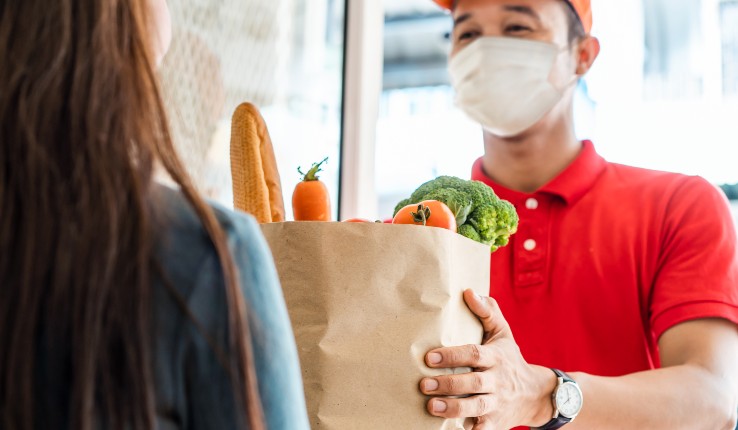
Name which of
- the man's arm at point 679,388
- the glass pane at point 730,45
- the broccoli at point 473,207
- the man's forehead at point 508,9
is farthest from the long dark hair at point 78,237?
the glass pane at point 730,45

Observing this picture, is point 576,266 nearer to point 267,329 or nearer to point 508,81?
point 508,81

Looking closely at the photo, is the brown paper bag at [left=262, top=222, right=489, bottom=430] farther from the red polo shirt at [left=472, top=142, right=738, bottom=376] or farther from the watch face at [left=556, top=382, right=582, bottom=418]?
the red polo shirt at [left=472, top=142, right=738, bottom=376]

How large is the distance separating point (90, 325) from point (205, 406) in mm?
92

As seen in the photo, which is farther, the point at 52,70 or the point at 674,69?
the point at 674,69

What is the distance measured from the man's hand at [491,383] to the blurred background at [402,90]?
0.43 metres

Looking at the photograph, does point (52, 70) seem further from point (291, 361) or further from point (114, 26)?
point (291, 361)

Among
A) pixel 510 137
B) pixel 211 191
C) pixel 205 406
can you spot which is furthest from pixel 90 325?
pixel 510 137

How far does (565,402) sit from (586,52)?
100 cm

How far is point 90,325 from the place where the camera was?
0.53 m

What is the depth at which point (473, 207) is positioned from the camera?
1168 millimetres

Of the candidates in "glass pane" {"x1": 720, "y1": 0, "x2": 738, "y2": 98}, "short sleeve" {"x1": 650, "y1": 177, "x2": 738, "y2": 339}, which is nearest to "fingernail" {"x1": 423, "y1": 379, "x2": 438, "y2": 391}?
"short sleeve" {"x1": 650, "y1": 177, "x2": 738, "y2": 339}

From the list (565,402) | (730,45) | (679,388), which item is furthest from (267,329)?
(730,45)

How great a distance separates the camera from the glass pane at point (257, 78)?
5.55 ft

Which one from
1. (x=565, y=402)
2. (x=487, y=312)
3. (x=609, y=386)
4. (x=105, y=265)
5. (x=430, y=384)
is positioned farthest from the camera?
(x=609, y=386)
